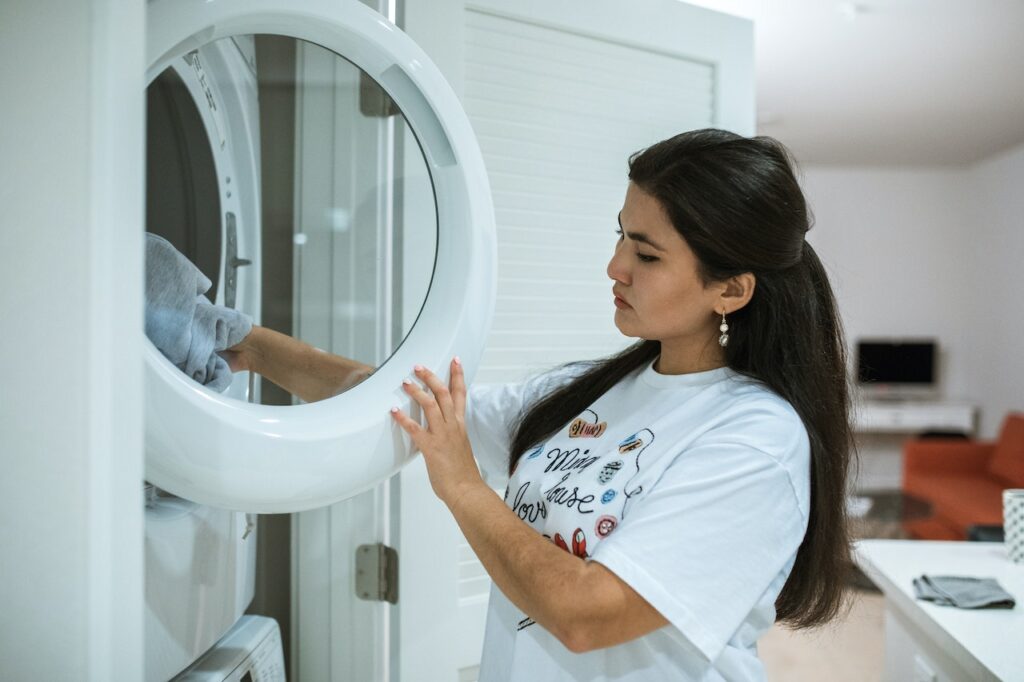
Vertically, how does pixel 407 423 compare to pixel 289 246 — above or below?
below

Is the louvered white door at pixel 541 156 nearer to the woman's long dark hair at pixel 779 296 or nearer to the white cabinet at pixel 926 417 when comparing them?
the woman's long dark hair at pixel 779 296

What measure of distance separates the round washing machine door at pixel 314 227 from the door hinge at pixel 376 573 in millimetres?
325

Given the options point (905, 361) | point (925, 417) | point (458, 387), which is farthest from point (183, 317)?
point (905, 361)

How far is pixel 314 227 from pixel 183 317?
0.35 m

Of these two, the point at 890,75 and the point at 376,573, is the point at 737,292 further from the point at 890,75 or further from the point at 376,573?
the point at 890,75

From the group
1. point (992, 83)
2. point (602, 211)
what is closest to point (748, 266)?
point (602, 211)

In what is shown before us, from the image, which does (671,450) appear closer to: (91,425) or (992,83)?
(91,425)

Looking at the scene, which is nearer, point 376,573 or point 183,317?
point 183,317

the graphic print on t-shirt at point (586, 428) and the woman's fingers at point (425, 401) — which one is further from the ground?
the woman's fingers at point (425, 401)

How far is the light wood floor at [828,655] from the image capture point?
295cm

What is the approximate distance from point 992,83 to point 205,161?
4482 millimetres

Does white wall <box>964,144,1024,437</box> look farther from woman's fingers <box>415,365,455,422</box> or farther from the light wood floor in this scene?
woman's fingers <box>415,365,455,422</box>

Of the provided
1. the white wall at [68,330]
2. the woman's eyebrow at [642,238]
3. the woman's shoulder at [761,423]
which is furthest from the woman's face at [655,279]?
the white wall at [68,330]

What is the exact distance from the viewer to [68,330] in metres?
0.49
